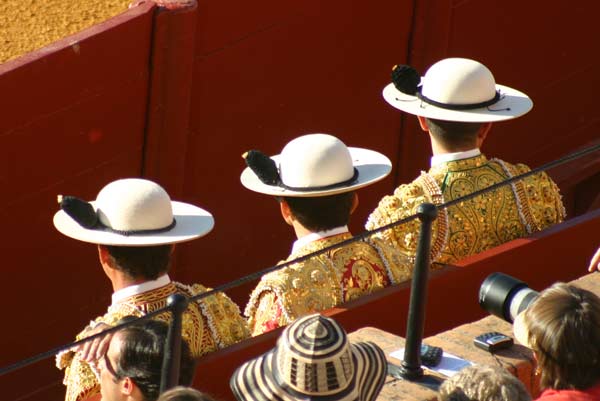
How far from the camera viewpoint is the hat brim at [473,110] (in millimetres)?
6203

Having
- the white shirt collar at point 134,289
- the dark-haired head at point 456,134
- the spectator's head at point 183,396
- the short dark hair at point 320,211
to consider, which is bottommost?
the white shirt collar at point 134,289

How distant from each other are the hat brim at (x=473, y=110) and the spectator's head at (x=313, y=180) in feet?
1.45

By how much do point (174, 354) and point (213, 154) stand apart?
12.4 feet

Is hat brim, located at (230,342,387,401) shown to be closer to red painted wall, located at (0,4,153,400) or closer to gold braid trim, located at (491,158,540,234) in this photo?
gold braid trim, located at (491,158,540,234)

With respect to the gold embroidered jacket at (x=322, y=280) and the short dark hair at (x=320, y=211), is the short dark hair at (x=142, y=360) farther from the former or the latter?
the short dark hair at (x=320, y=211)

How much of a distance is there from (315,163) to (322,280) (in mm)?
470

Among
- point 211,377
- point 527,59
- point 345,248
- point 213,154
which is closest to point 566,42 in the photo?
point 527,59

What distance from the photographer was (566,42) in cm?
966

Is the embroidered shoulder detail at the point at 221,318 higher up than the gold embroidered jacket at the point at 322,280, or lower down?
lower down

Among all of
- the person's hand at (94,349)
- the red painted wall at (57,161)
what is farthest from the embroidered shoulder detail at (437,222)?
the red painted wall at (57,161)

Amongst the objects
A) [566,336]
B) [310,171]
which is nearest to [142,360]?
[566,336]

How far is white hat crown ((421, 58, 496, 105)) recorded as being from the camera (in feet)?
20.7

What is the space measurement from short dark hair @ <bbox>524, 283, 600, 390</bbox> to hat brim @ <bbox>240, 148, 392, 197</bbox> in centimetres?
165

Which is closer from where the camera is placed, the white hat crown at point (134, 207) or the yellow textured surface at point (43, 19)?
the white hat crown at point (134, 207)
